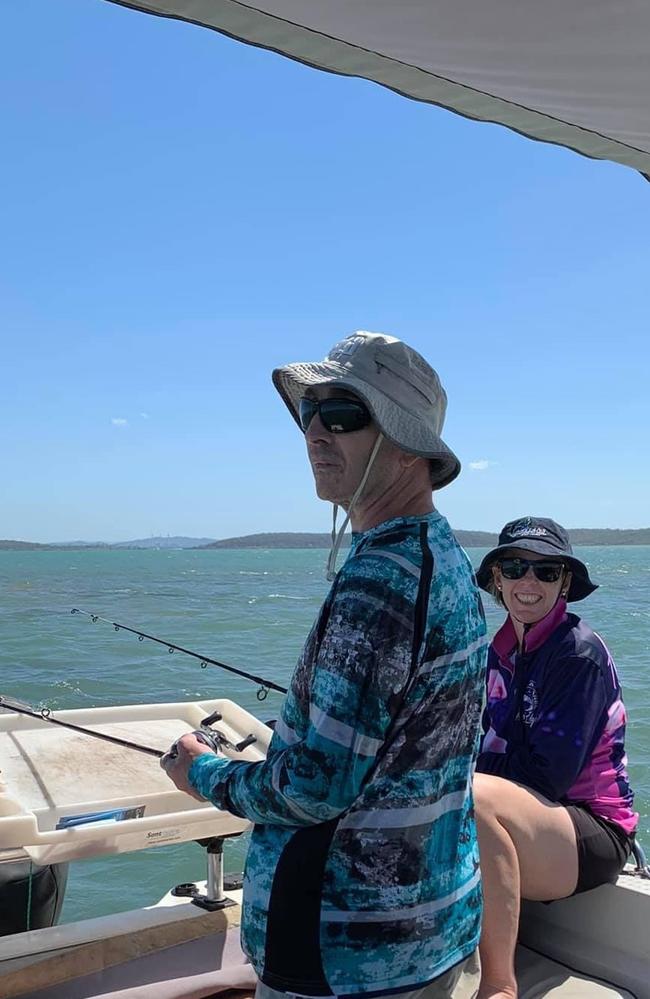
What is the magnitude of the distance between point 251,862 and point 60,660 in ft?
46.6

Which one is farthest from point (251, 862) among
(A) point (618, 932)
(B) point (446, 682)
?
(A) point (618, 932)

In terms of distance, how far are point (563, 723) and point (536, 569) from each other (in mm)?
516

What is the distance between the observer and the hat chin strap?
1.39 metres

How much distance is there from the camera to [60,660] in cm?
1475

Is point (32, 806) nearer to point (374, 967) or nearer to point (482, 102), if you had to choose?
point (374, 967)

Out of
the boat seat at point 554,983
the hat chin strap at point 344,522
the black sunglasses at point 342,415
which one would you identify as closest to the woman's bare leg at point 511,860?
the boat seat at point 554,983

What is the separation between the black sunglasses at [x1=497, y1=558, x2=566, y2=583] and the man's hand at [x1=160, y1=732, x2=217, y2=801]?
4.95 feet

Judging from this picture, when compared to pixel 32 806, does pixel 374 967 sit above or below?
above

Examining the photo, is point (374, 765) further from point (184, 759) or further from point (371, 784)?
point (184, 759)

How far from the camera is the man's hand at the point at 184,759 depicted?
1474 mm

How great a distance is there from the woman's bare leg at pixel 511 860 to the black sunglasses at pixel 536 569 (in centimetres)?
65

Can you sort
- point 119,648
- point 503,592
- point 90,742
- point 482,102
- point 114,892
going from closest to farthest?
point 482,102 → point 503,592 → point 90,742 → point 114,892 → point 119,648

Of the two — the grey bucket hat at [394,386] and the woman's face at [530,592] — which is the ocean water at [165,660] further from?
the grey bucket hat at [394,386]

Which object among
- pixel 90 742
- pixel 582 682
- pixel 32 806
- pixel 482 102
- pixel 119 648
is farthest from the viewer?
pixel 119 648
